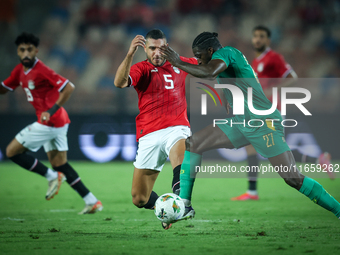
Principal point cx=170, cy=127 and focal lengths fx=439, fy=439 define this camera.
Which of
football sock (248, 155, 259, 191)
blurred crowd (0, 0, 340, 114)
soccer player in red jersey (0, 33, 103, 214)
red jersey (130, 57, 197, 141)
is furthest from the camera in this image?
blurred crowd (0, 0, 340, 114)

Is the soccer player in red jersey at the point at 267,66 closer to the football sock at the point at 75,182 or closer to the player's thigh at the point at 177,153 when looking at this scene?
the player's thigh at the point at 177,153

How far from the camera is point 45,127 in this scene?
6477 mm

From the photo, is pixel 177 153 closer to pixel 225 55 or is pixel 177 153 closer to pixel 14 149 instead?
pixel 225 55

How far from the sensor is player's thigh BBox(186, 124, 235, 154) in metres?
4.36

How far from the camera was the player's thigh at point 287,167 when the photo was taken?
4.09 metres

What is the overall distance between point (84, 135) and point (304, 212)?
304 inches

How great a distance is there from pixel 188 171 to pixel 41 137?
292cm

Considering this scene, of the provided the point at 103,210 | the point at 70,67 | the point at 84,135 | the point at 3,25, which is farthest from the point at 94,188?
the point at 3,25

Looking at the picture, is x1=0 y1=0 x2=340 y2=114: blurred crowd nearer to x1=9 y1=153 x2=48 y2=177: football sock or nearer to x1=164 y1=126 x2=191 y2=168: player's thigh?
x1=9 y1=153 x2=48 y2=177: football sock

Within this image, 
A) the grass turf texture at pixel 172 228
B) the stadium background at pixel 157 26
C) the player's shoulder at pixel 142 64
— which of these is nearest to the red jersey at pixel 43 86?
the grass turf texture at pixel 172 228

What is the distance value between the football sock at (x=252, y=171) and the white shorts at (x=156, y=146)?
8.22ft

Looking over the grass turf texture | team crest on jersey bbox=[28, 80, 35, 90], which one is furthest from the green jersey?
team crest on jersey bbox=[28, 80, 35, 90]

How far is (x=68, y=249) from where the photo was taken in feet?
12.2

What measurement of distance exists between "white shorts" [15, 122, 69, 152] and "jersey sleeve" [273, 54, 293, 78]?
387cm
